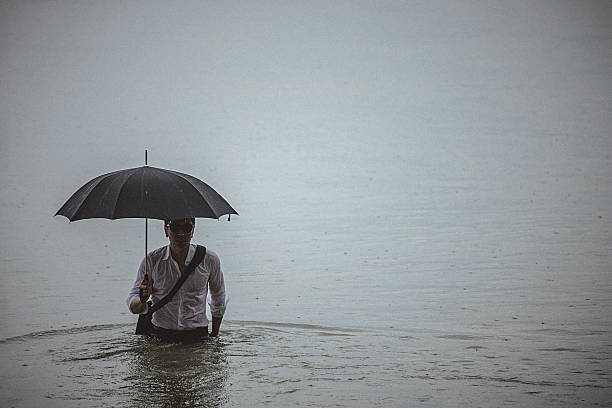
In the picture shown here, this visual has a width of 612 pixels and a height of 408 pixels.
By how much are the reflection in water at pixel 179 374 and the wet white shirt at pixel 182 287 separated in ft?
0.53

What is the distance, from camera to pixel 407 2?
20297mm

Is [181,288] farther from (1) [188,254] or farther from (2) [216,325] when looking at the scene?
(2) [216,325]

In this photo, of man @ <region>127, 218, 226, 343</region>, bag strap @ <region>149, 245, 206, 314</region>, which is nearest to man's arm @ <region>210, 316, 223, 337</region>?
man @ <region>127, 218, 226, 343</region>

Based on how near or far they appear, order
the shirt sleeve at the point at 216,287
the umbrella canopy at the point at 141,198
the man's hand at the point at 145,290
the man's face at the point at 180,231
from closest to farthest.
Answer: the umbrella canopy at the point at 141,198 < the man's hand at the point at 145,290 < the man's face at the point at 180,231 < the shirt sleeve at the point at 216,287

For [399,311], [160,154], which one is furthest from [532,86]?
[399,311]

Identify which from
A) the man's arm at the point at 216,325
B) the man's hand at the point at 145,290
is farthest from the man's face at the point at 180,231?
the man's arm at the point at 216,325

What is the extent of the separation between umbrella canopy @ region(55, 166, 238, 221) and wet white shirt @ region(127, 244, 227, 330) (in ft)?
1.27

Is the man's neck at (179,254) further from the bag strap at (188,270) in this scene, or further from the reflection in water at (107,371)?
the reflection in water at (107,371)

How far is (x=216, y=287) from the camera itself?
5555 millimetres

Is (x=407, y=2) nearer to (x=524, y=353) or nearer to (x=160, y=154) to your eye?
(x=160, y=154)

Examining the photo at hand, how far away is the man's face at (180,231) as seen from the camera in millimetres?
5328

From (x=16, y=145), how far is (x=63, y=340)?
8.29 meters

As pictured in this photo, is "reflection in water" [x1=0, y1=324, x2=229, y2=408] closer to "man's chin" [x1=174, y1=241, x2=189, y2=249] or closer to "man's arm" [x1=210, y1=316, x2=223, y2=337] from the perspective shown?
"man's arm" [x1=210, y1=316, x2=223, y2=337]

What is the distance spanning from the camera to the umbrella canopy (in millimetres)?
4996
